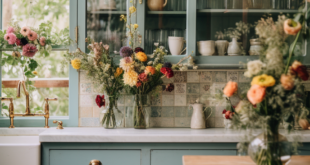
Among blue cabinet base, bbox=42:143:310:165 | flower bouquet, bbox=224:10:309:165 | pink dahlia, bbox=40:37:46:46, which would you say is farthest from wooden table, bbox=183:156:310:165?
pink dahlia, bbox=40:37:46:46

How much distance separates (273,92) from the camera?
3.09 feet

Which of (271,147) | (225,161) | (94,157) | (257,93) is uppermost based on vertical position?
(257,93)

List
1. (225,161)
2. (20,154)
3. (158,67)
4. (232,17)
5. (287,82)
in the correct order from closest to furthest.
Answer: (287,82) < (225,161) < (20,154) < (158,67) < (232,17)

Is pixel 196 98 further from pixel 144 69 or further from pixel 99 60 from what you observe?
pixel 99 60

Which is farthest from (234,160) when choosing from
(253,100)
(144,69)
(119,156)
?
(144,69)

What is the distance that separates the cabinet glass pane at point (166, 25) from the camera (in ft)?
5.99

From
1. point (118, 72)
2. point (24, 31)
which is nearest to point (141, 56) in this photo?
point (118, 72)

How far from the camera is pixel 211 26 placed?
1.83 m

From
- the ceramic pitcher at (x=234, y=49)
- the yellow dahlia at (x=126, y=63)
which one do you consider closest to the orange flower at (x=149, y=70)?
the yellow dahlia at (x=126, y=63)

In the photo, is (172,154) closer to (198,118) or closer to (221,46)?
(198,118)

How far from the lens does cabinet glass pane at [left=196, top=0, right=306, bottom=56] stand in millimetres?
1809

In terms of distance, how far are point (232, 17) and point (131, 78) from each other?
2.70ft

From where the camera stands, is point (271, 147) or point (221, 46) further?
point (221, 46)

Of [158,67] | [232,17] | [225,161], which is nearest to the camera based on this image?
[225,161]
